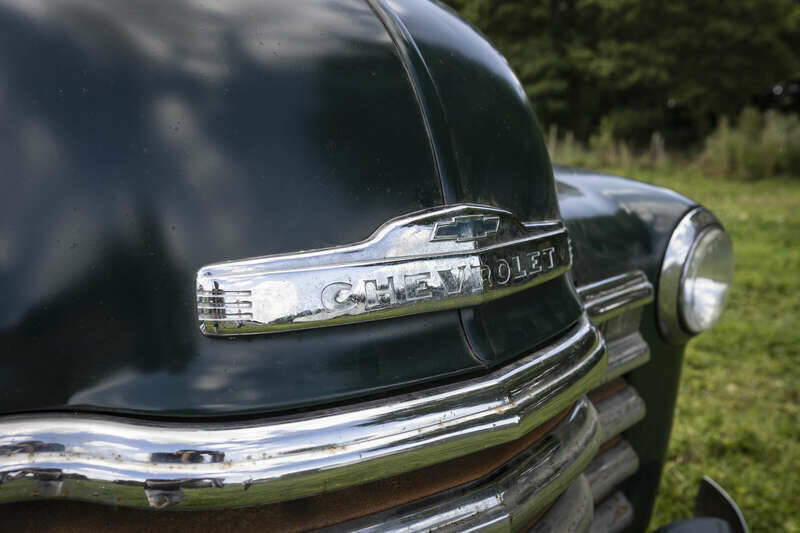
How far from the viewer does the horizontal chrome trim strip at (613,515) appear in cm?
145

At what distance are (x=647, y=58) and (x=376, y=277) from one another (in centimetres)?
1896

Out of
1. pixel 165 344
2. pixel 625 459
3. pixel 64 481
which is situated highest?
pixel 165 344

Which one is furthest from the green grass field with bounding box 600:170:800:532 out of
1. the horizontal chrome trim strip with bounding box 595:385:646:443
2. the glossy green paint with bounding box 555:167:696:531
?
the horizontal chrome trim strip with bounding box 595:385:646:443

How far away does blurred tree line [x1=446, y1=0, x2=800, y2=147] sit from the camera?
16.1 m

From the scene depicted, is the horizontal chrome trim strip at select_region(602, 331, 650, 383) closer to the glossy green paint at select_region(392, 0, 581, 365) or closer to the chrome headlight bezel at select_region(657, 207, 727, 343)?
the chrome headlight bezel at select_region(657, 207, 727, 343)

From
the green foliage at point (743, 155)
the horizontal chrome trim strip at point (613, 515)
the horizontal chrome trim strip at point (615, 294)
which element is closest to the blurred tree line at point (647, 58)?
the green foliage at point (743, 155)

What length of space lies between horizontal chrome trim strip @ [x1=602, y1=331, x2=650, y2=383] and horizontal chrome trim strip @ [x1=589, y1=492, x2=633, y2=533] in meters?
0.35

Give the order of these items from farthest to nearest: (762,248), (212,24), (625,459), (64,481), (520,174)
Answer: (762,248)
(625,459)
(520,174)
(212,24)
(64,481)

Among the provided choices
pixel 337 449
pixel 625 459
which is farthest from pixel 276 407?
pixel 625 459

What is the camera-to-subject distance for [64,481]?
671 mm

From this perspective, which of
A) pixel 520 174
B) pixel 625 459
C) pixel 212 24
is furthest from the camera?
pixel 625 459

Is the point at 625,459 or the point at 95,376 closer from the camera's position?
the point at 95,376

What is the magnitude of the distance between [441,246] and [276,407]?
305mm

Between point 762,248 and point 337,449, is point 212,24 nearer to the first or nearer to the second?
point 337,449
